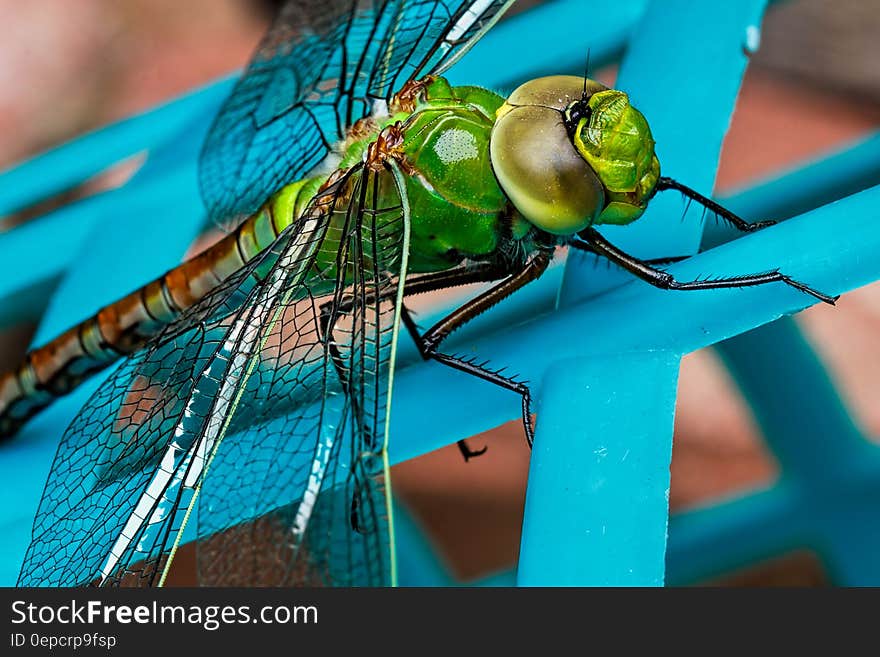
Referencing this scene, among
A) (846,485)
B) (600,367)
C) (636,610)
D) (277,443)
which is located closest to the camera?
(636,610)

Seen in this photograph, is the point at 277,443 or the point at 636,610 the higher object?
the point at 277,443

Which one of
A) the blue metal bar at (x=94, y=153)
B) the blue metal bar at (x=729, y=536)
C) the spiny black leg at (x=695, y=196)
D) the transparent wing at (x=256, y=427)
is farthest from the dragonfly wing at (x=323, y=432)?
the blue metal bar at (x=729, y=536)

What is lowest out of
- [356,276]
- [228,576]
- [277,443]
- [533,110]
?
[228,576]

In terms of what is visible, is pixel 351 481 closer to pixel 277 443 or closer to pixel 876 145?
pixel 277 443

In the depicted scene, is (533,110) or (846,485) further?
(846,485)

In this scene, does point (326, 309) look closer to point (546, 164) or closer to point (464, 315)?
point (464, 315)

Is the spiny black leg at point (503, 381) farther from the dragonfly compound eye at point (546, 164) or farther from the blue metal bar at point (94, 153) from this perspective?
the blue metal bar at point (94, 153)

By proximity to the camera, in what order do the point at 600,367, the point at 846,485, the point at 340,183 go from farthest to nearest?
1. the point at 846,485
2. the point at 340,183
3. the point at 600,367

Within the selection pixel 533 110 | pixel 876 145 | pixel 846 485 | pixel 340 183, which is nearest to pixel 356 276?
pixel 340 183

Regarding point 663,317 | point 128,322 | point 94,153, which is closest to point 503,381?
point 663,317
